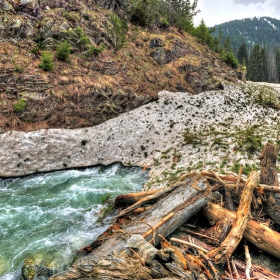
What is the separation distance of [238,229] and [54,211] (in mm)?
7338

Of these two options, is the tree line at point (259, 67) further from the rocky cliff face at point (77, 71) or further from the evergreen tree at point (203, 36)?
the rocky cliff face at point (77, 71)

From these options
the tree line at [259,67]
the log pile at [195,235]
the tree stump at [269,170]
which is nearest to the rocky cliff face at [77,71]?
the log pile at [195,235]

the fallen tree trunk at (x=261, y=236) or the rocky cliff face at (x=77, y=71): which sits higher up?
the rocky cliff face at (x=77, y=71)

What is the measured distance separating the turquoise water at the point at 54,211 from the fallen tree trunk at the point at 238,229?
172 inches

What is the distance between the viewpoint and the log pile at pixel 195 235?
3914mm

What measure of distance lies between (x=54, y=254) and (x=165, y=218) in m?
3.81

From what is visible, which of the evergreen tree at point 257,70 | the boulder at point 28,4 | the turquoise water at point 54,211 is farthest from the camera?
the evergreen tree at point 257,70

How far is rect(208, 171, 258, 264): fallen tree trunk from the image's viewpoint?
4.37 m

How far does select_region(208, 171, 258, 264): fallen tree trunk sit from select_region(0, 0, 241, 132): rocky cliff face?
12.6m

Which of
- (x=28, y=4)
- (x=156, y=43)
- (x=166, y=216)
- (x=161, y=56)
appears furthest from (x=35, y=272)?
(x=156, y=43)

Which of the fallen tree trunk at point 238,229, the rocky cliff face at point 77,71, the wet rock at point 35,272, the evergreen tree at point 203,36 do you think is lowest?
the wet rock at point 35,272

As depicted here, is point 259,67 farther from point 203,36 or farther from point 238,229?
point 238,229

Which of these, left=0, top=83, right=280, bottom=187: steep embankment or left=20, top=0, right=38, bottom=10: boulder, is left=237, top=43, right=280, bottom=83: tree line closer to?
left=0, top=83, right=280, bottom=187: steep embankment

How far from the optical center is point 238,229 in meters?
4.95
